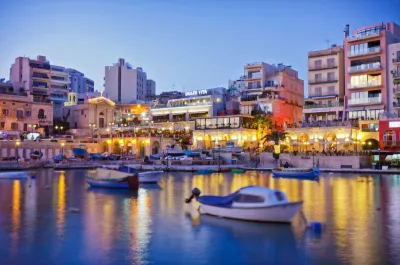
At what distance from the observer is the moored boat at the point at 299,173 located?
54.0m

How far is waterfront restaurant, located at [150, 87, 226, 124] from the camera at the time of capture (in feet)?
298

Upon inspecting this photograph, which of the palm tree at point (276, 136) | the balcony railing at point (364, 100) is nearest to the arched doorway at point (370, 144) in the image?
the balcony railing at point (364, 100)

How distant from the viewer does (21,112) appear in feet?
300

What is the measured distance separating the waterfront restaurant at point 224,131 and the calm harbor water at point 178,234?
152 ft

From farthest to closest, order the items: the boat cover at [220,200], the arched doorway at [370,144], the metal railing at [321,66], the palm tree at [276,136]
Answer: the metal railing at [321,66]
the palm tree at [276,136]
the arched doorway at [370,144]
the boat cover at [220,200]

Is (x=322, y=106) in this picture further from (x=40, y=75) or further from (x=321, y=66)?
(x=40, y=75)

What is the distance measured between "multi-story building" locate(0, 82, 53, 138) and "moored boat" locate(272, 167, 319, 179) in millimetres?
53052

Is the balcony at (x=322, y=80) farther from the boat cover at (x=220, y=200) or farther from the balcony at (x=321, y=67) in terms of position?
the boat cover at (x=220, y=200)

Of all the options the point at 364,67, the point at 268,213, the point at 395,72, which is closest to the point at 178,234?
the point at 268,213

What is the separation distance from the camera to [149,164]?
239ft

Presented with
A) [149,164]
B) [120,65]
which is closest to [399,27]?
[149,164]

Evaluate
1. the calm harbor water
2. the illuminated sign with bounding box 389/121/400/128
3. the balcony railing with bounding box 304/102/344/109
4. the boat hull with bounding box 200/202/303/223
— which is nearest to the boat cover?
the boat hull with bounding box 200/202/303/223

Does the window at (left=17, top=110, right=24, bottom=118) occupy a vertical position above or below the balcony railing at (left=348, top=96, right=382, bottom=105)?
below

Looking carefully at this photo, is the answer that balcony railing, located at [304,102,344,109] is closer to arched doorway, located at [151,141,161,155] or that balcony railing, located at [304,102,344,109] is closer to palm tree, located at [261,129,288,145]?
palm tree, located at [261,129,288,145]
